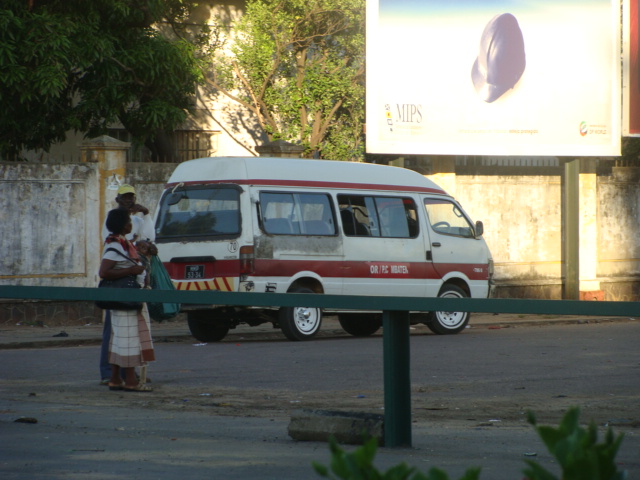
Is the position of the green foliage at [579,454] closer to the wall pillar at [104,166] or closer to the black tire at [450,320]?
the black tire at [450,320]

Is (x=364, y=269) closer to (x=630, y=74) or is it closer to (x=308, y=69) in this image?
(x=308, y=69)

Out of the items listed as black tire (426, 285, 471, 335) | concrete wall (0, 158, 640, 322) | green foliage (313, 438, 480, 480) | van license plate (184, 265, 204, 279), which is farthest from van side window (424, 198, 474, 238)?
green foliage (313, 438, 480, 480)

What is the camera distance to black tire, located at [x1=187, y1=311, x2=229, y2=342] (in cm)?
1339

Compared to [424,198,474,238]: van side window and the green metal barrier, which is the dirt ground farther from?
[424,198,474,238]: van side window

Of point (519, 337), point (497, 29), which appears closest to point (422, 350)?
point (519, 337)

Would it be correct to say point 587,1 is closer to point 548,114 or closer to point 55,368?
point 548,114

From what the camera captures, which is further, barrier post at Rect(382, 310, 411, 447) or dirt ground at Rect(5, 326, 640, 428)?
dirt ground at Rect(5, 326, 640, 428)

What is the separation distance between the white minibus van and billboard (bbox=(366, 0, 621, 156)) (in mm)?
3863

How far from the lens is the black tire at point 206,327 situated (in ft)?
43.9

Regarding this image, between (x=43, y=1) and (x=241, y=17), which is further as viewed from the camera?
(x=241, y=17)

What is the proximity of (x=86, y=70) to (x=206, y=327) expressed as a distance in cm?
711

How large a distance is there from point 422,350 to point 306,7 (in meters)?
14.8

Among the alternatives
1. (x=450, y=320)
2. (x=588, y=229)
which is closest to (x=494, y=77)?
(x=588, y=229)

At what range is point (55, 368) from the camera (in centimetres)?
932
